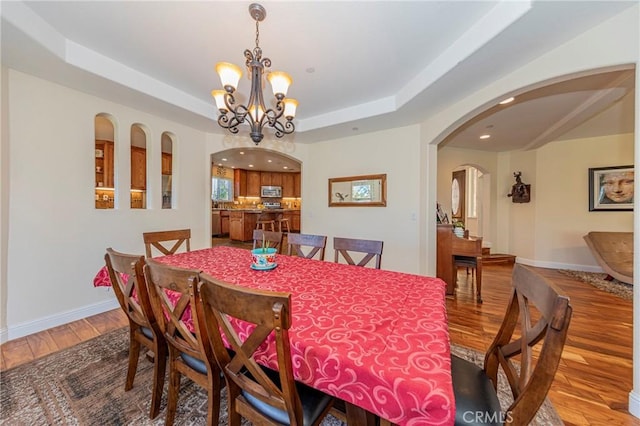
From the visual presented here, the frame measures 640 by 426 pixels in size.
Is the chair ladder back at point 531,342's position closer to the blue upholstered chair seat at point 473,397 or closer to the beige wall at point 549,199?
the blue upholstered chair seat at point 473,397

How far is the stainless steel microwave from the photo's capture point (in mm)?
9547

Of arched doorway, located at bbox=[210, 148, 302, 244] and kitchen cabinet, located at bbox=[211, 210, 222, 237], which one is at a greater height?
arched doorway, located at bbox=[210, 148, 302, 244]

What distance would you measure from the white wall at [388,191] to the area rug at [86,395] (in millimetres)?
1779

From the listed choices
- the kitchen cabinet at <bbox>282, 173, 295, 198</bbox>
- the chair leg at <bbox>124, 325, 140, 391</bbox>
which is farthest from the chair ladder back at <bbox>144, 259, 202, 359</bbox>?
the kitchen cabinet at <bbox>282, 173, 295, 198</bbox>

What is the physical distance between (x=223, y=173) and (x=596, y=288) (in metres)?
9.52

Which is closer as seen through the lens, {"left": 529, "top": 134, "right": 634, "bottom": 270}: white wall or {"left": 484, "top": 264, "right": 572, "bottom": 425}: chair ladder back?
{"left": 484, "top": 264, "right": 572, "bottom": 425}: chair ladder back

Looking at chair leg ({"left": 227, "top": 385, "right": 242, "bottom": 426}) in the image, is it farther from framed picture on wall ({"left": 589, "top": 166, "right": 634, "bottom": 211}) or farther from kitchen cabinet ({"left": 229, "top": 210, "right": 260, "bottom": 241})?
kitchen cabinet ({"left": 229, "top": 210, "right": 260, "bottom": 241})

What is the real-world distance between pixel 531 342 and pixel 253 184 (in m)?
9.28

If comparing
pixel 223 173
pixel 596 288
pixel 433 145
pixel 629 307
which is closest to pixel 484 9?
pixel 433 145

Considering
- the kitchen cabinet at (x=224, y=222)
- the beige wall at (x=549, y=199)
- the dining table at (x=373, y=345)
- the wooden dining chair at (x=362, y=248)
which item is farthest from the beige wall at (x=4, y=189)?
the kitchen cabinet at (x=224, y=222)

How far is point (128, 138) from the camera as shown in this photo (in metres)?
2.97

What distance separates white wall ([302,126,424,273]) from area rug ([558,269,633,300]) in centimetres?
281

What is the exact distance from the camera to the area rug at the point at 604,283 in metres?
3.42

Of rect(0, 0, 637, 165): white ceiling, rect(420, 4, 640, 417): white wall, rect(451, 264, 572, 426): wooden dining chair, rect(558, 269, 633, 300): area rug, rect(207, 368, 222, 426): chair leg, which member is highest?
rect(0, 0, 637, 165): white ceiling
